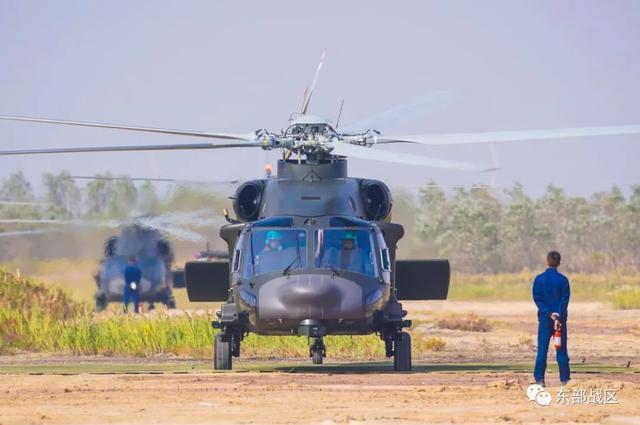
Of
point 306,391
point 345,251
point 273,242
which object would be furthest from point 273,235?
point 306,391

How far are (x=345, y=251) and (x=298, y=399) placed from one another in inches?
219

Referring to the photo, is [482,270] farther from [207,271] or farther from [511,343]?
[207,271]

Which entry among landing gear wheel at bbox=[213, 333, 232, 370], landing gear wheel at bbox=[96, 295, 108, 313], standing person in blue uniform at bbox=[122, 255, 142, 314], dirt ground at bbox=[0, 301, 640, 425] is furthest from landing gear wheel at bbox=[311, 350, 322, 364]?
landing gear wheel at bbox=[96, 295, 108, 313]

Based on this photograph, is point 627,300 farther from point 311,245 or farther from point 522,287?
point 311,245

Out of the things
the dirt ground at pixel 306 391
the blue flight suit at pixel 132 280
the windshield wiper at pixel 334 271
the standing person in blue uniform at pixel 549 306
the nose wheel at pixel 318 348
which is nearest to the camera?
the dirt ground at pixel 306 391

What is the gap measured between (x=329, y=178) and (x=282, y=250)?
174 cm

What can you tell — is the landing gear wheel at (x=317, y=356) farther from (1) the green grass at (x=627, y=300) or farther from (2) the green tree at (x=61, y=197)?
(1) the green grass at (x=627, y=300)

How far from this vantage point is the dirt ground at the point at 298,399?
16.4 meters

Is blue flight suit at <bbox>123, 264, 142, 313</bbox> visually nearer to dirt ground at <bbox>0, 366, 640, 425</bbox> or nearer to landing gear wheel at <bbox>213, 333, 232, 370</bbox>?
landing gear wheel at <bbox>213, 333, 232, 370</bbox>

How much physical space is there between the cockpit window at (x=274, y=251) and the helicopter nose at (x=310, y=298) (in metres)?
0.29

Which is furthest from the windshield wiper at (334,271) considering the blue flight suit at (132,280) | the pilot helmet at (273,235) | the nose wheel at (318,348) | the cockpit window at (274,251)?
the blue flight suit at (132,280)

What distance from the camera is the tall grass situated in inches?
1200

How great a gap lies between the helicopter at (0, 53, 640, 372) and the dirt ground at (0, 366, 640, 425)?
3.20ft

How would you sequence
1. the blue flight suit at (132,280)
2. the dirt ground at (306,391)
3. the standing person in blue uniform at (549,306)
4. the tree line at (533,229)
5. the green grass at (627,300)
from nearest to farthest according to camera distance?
the dirt ground at (306,391)
the standing person in blue uniform at (549,306)
the blue flight suit at (132,280)
the green grass at (627,300)
the tree line at (533,229)
